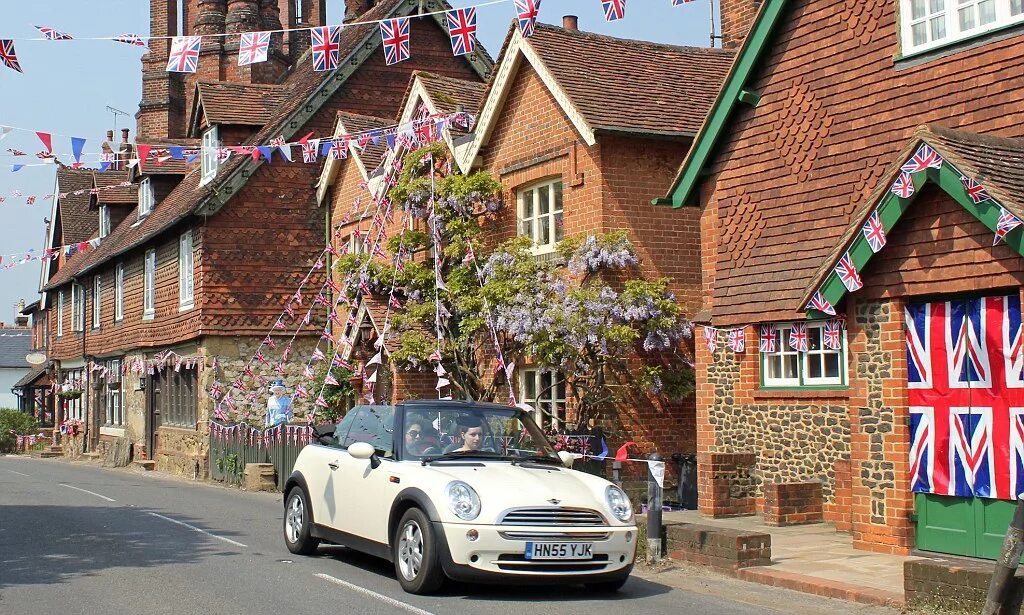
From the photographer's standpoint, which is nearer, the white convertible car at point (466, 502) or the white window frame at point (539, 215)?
the white convertible car at point (466, 502)

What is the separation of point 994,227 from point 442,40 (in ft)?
72.7

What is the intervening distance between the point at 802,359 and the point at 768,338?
537mm

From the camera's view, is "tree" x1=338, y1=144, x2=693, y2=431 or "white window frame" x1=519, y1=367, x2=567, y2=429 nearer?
"tree" x1=338, y1=144, x2=693, y2=431

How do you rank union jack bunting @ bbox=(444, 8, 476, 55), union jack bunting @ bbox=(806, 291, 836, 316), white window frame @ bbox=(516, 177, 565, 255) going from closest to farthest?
1. union jack bunting @ bbox=(806, 291, 836, 316)
2. union jack bunting @ bbox=(444, 8, 476, 55)
3. white window frame @ bbox=(516, 177, 565, 255)

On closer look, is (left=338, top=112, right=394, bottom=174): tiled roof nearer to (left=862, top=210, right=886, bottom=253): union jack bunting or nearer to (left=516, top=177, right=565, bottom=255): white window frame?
(left=516, top=177, right=565, bottom=255): white window frame

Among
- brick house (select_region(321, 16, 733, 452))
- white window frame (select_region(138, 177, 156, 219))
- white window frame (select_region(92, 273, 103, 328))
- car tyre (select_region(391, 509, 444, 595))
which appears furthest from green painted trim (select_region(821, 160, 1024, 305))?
white window frame (select_region(92, 273, 103, 328))

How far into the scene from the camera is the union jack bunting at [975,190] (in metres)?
10.7

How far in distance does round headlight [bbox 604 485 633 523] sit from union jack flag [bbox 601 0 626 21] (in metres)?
7.51

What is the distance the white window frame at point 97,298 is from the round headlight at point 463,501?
32.9 meters

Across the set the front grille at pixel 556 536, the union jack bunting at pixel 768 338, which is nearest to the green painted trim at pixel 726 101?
the union jack bunting at pixel 768 338

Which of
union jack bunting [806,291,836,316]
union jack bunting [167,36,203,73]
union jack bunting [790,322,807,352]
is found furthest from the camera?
union jack bunting [167,36,203,73]

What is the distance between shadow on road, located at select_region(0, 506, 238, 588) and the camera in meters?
11.4

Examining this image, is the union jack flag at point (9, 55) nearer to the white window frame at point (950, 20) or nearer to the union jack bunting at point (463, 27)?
the union jack bunting at point (463, 27)

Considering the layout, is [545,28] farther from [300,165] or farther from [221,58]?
[221,58]
